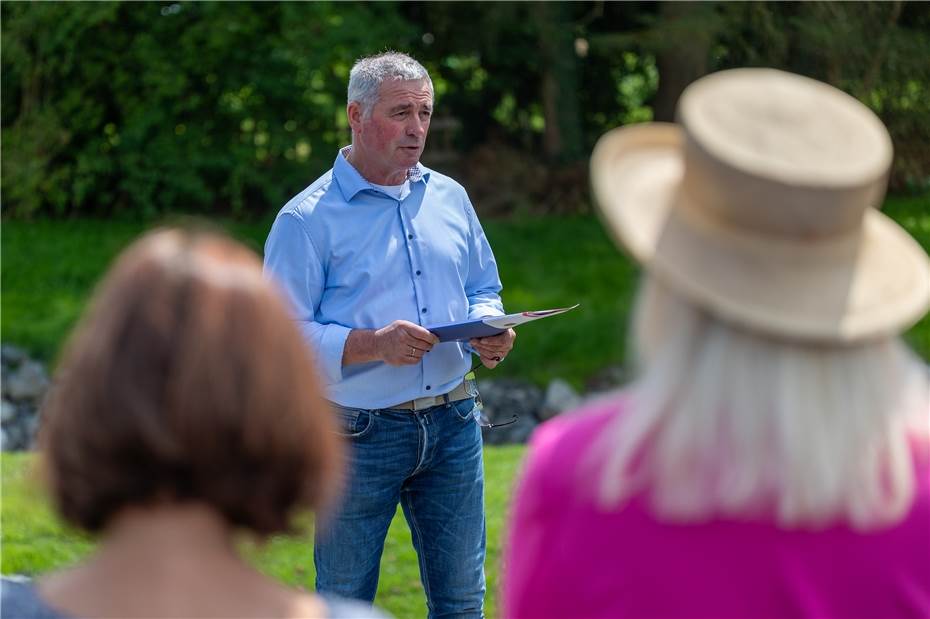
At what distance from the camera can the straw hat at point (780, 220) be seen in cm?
159

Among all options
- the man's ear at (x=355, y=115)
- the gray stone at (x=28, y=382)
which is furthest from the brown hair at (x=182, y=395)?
the gray stone at (x=28, y=382)

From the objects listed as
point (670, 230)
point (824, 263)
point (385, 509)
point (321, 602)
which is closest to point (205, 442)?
point (321, 602)

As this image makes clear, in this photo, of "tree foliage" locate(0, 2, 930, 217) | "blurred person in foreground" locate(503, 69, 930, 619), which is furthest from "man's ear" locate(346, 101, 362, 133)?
"tree foliage" locate(0, 2, 930, 217)

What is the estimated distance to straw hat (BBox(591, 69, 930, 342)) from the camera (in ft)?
5.22

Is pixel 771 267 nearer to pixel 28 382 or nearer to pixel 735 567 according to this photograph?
pixel 735 567

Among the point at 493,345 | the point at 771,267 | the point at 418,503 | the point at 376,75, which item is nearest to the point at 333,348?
the point at 493,345

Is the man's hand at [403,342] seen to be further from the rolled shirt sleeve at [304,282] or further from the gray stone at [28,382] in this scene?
the gray stone at [28,382]

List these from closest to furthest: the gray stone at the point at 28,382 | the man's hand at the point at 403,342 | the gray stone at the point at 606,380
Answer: the man's hand at the point at 403,342
the gray stone at the point at 28,382
the gray stone at the point at 606,380

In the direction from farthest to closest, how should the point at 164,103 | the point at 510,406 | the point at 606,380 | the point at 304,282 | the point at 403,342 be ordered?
1. the point at 164,103
2. the point at 606,380
3. the point at 510,406
4. the point at 304,282
5. the point at 403,342

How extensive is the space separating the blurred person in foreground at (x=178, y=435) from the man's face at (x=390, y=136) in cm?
212

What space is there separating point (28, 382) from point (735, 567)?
32.1 feet

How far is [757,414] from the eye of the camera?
5.07 feet

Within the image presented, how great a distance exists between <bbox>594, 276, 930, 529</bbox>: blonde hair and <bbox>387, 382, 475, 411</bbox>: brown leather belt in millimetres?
1977

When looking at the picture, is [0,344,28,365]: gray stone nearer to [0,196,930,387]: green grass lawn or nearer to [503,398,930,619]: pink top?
[0,196,930,387]: green grass lawn
